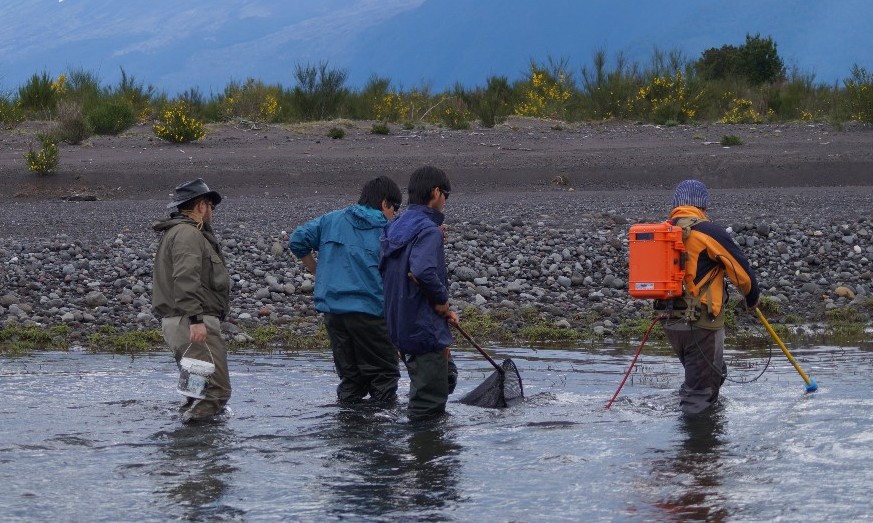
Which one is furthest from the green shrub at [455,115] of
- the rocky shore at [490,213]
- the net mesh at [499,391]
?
the net mesh at [499,391]

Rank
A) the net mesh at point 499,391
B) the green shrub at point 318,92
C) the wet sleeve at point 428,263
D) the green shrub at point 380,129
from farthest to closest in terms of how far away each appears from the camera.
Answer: the green shrub at point 318,92 → the green shrub at point 380,129 → the net mesh at point 499,391 → the wet sleeve at point 428,263

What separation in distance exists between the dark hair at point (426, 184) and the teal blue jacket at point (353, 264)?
76 cm

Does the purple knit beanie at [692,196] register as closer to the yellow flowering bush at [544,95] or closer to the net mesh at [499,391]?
the net mesh at [499,391]

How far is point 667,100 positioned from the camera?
28.8 metres

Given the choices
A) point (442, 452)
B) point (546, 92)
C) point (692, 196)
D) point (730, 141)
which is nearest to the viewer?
point (442, 452)

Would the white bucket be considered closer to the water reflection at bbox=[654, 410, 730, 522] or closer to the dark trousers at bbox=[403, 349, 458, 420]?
the dark trousers at bbox=[403, 349, 458, 420]

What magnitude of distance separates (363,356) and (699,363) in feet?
7.68

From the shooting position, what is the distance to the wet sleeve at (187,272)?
7980 mm

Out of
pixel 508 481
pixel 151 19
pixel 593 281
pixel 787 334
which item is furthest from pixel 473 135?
pixel 151 19

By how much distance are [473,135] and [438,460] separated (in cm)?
1902

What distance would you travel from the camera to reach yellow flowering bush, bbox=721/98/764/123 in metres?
28.6

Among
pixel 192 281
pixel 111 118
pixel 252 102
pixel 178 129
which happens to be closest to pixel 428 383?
pixel 192 281

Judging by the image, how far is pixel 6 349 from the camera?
1209cm

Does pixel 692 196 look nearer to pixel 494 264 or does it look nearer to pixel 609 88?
pixel 494 264
